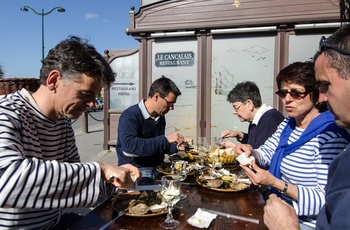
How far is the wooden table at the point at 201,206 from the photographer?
1.55 metres

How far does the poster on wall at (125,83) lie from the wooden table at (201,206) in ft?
19.1

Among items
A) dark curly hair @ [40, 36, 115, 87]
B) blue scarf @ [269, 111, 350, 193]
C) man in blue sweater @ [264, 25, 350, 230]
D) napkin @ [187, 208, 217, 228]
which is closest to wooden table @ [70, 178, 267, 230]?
napkin @ [187, 208, 217, 228]

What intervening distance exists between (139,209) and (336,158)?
44.9 inches

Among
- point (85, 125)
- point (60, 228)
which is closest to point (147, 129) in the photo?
point (60, 228)

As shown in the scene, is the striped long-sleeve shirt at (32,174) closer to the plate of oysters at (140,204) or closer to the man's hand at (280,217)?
the plate of oysters at (140,204)

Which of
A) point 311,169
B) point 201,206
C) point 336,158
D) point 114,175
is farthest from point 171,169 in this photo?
point 336,158

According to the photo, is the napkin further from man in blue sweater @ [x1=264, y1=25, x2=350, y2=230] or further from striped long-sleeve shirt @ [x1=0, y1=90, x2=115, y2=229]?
striped long-sleeve shirt @ [x1=0, y1=90, x2=115, y2=229]

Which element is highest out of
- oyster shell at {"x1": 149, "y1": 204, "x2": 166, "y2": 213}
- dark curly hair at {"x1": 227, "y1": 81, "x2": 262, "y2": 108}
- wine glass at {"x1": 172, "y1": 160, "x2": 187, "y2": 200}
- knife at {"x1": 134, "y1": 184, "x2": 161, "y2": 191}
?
dark curly hair at {"x1": 227, "y1": 81, "x2": 262, "y2": 108}

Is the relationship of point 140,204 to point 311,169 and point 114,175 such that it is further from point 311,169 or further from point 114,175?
point 311,169

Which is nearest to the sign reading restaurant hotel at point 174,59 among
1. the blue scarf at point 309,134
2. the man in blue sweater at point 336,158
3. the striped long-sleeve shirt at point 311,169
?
the blue scarf at point 309,134

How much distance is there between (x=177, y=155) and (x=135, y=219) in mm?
1584

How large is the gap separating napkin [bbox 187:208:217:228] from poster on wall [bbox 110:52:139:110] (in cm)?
631

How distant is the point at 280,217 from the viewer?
1479 mm

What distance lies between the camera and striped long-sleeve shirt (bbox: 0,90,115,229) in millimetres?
1251
